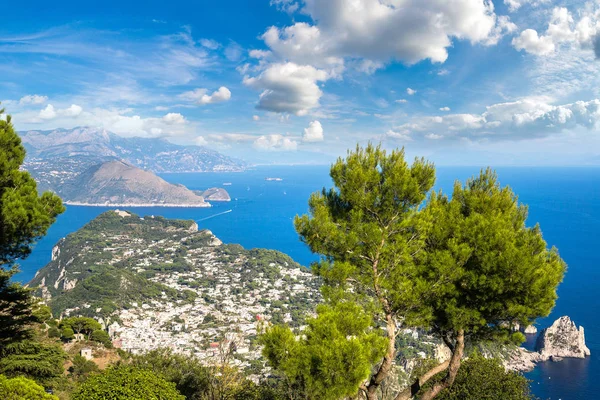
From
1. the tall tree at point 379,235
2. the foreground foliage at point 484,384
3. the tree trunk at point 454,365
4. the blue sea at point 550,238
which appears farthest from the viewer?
the blue sea at point 550,238

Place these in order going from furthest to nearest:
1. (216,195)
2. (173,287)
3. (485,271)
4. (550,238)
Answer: (216,195) < (550,238) < (173,287) < (485,271)

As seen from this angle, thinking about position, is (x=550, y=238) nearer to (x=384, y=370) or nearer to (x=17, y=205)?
(x=384, y=370)

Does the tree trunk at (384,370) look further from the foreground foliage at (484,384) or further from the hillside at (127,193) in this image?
the hillside at (127,193)

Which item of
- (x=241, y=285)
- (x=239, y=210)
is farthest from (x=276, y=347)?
(x=239, y=210)

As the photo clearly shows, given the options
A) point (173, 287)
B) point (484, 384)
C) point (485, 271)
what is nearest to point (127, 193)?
point (173, 287)

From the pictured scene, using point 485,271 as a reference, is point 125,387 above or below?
below

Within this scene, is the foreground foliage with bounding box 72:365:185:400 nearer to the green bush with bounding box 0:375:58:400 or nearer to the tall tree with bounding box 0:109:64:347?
the green bush with bounding box 0:375:58:400

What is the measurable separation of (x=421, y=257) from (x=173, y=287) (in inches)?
2394

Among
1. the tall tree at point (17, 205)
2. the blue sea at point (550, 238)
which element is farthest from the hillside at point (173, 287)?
the tall tree at point (17, 205)

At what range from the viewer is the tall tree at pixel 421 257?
5289mm

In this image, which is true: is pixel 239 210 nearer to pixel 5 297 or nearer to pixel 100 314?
pixel 100 314

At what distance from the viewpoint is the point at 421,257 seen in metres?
5.79

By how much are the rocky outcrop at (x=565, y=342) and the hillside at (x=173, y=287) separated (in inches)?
1226

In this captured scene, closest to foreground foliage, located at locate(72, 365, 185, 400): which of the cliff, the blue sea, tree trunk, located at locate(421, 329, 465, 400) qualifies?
tree trunk, located at locate(421, 329, 465, 400)
